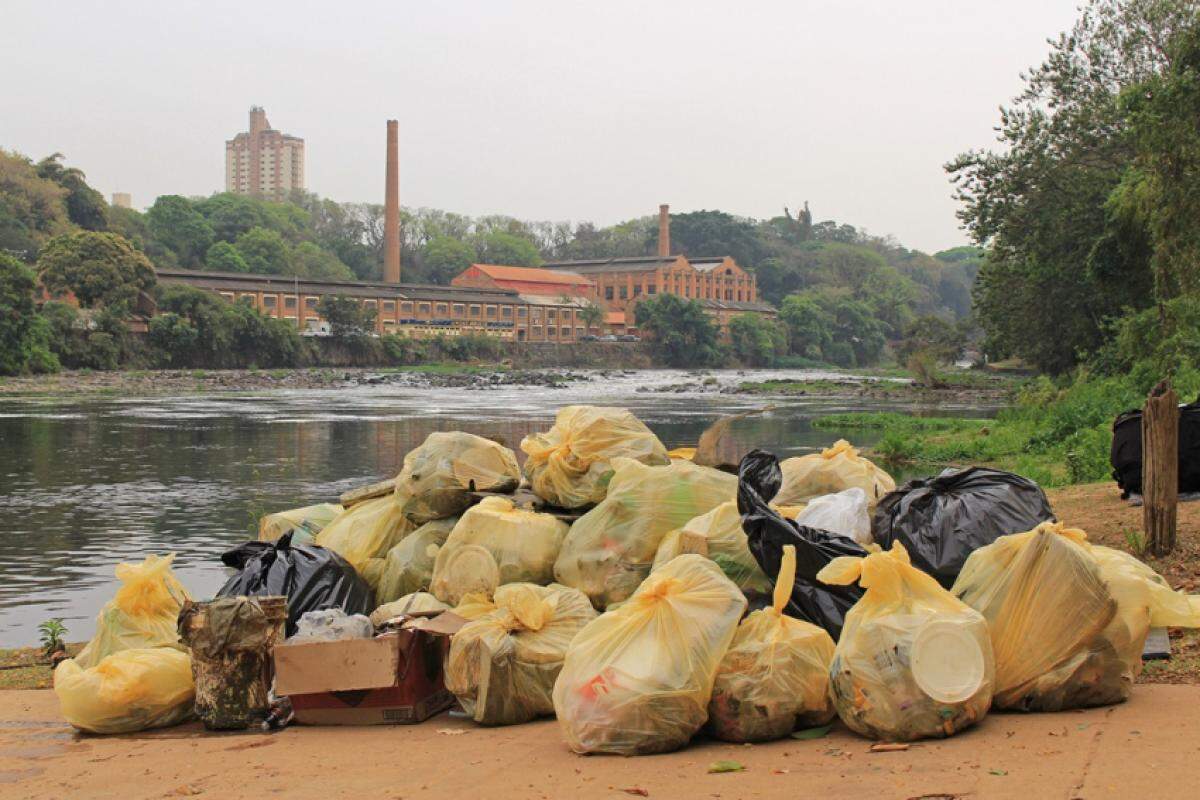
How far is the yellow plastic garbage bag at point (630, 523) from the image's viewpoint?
193 inches

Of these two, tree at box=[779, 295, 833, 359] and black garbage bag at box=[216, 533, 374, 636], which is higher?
tree at box=[779, 295, 833, 359]

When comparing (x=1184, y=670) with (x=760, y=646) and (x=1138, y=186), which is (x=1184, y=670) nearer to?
(x=760, y=646)

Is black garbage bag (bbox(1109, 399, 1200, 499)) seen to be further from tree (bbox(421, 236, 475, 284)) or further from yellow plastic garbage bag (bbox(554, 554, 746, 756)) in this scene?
tree (bbox(421, 236, 475, 284))

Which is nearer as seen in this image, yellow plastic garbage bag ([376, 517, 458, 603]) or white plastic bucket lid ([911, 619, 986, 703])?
white plastic bucket lid ([911, 619, 986, 703])

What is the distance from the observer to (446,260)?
9331 cm

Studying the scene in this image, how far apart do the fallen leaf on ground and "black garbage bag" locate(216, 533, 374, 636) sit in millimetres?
2292

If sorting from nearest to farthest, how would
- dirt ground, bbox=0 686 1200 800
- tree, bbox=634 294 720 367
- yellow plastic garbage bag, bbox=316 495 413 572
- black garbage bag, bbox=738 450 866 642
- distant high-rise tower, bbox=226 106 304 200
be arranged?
dirt ground, bbox=0 686 1200 800
black garbage bag, bbox=738 450 866 642
yellow plastic garbage bag, bbox=316 495 413 572
tree, bbox=634 294 720 367
distant high-rise tower, bbox=226 106 304 200

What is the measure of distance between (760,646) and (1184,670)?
5.29 ft

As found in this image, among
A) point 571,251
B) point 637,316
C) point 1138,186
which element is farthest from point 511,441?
point 571,251

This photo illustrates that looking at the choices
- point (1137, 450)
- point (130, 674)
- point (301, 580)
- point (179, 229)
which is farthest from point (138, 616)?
point (179, 229)

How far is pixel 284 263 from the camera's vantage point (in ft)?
257

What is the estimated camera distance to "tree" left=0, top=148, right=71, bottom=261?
194ft

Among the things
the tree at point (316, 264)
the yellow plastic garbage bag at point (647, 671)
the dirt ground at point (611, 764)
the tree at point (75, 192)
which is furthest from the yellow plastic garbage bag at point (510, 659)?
the tree at point (316, 264)

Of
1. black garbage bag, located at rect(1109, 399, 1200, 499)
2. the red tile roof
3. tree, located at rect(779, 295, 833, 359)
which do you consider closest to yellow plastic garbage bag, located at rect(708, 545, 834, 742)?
black garbage bag, located at rect(1109, 399, 1200, 499)
